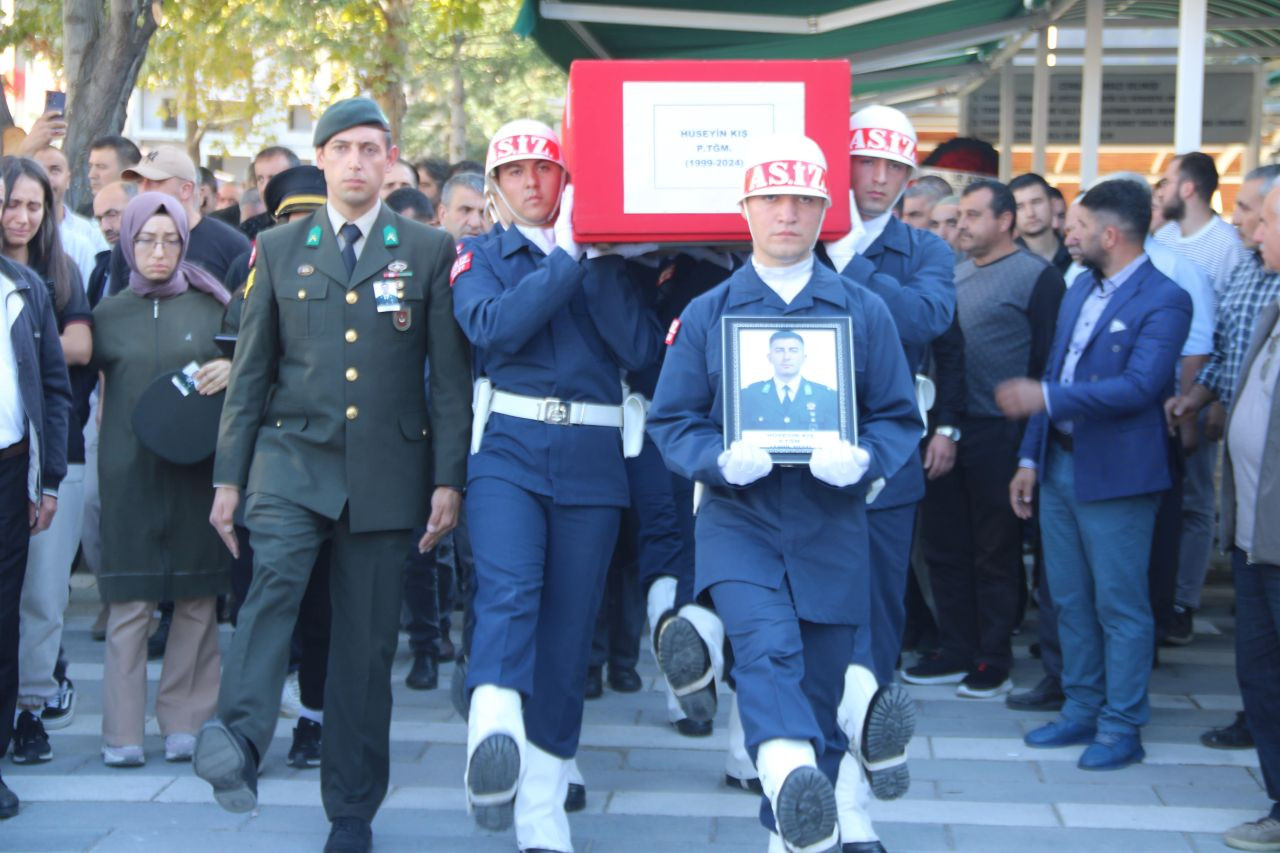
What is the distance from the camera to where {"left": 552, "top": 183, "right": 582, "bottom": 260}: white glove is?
504 cm

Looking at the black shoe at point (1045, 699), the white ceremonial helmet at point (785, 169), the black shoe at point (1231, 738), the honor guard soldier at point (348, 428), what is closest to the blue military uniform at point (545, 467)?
the honor guard soldier at point (348, 428)

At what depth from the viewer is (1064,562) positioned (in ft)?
21.3

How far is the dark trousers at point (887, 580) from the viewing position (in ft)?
17.0

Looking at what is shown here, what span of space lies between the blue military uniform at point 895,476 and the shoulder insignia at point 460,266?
111cm

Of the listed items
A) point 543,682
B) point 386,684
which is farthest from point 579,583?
point 386,684

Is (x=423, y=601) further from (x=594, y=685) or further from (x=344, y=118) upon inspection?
(x=344, y=118)

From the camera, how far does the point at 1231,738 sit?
653 cm

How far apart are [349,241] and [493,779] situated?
69.9 inches

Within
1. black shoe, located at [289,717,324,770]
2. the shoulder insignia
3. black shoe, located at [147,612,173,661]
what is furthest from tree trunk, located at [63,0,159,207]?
the shoulder insignia

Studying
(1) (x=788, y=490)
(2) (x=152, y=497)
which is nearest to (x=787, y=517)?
(1) (x=788, y=490)

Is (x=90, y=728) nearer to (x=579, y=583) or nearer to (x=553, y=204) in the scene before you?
(x=579, y=583)

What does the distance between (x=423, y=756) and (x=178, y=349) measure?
182 cm

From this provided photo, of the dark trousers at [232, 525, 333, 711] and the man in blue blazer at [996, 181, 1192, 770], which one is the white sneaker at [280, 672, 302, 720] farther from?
the man in blue blazer at [996, 181, 1192, 770]

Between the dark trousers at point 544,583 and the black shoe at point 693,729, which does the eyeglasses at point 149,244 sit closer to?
the dark trousers at point 544,583
